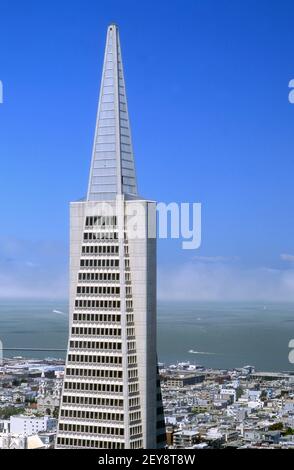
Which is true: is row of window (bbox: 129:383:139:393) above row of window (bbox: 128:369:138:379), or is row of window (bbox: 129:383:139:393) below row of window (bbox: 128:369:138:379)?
below

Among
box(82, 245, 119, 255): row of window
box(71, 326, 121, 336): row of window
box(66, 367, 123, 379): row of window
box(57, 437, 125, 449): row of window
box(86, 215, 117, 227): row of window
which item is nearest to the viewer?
box(57, 437, 125, 449): row of window

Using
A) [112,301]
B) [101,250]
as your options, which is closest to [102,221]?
[101,250]

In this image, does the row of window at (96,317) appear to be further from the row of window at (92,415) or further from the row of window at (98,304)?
the row of window at (92,415)

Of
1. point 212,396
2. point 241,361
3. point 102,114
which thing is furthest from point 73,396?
point 212,396

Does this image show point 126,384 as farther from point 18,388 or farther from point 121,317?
point 18,388

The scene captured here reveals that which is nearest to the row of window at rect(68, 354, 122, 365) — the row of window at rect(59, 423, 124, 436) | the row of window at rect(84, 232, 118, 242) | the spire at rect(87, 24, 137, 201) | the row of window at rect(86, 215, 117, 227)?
the row of window at rect(59, 423, 124, 436)

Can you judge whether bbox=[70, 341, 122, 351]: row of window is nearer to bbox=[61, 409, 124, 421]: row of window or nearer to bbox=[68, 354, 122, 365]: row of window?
bbox=[68, 354, 122, 365]: row of window

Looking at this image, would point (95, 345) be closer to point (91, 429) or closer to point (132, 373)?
point (132, 373)
